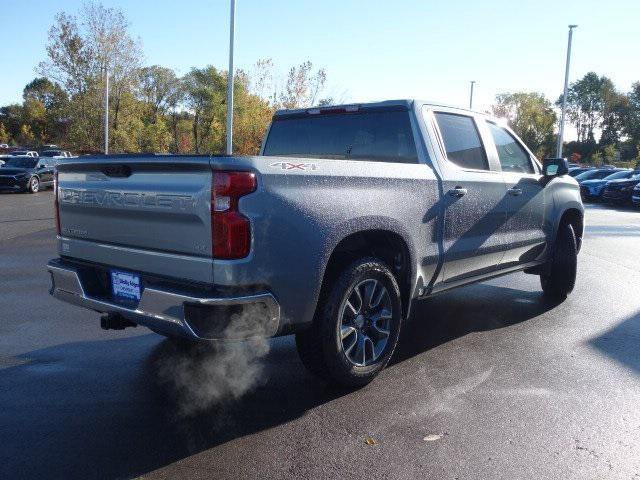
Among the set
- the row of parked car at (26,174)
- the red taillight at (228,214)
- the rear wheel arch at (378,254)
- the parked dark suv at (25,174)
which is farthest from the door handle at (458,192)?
the parked dark suv at (25,174)

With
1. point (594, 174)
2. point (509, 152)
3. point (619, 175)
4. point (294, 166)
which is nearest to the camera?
point (294, 166)

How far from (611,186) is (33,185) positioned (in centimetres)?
2440

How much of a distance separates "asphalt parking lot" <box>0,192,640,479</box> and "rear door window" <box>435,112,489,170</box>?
156 cm

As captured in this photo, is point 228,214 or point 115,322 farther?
point 115,322

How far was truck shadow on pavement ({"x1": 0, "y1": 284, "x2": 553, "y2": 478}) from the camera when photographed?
3.04 meters

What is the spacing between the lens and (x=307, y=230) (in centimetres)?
335

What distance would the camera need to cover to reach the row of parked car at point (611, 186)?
24.7 metres

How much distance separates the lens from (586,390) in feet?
13.2

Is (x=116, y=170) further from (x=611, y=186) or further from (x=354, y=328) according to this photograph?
(x=611, y=186)

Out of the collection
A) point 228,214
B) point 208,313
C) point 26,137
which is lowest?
point 208,313

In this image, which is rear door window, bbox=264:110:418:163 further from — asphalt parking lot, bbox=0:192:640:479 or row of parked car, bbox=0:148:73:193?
row of parked car, bbox=0:148:73:193

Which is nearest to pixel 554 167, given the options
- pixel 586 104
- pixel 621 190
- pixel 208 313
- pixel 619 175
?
pixel 208 313

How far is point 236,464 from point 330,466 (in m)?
0.48

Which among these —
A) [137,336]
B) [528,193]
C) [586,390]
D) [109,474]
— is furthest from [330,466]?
[528,193]
